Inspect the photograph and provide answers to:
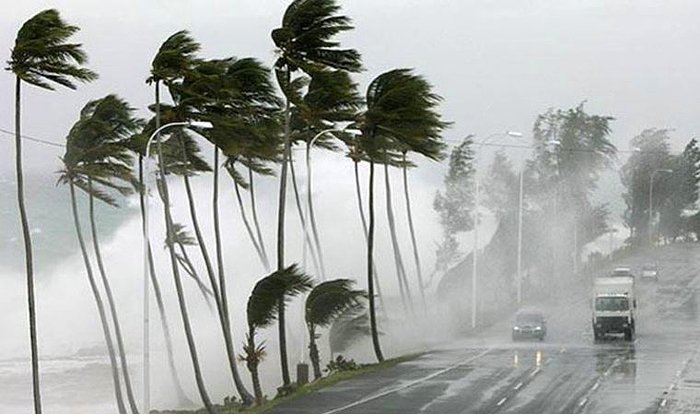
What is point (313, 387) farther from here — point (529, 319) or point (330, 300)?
point (529, 319)

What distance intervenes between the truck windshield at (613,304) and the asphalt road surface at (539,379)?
5.27 feet

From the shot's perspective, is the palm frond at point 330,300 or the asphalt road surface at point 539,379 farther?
the palm frond at point 330,300

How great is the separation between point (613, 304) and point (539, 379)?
20.2 m

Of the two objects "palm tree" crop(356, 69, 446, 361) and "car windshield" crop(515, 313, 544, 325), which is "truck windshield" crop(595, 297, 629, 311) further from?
"palm tree" crop(356, 69, 446, 361)

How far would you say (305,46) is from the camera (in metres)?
47.8

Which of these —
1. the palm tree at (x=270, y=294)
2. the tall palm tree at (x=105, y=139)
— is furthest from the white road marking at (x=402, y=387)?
the tall palm tree at (x=105, y=139)

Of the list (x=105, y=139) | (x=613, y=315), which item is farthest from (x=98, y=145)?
(x=613, y=315)

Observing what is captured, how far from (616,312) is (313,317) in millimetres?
21826

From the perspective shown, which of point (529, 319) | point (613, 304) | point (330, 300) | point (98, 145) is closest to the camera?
point (330, 300)

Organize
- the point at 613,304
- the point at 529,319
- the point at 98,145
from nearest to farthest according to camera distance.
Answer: the point at 98,145 < the point at 613,304 < the point at 529,319

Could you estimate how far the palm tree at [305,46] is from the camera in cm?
4694

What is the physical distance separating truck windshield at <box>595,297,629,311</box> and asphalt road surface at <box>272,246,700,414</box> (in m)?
1.61

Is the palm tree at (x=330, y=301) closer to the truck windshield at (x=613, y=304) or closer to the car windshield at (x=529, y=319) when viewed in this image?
the truck windshield at (x=613, y=304)

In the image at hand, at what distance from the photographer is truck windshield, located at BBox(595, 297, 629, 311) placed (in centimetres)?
A: 6512
